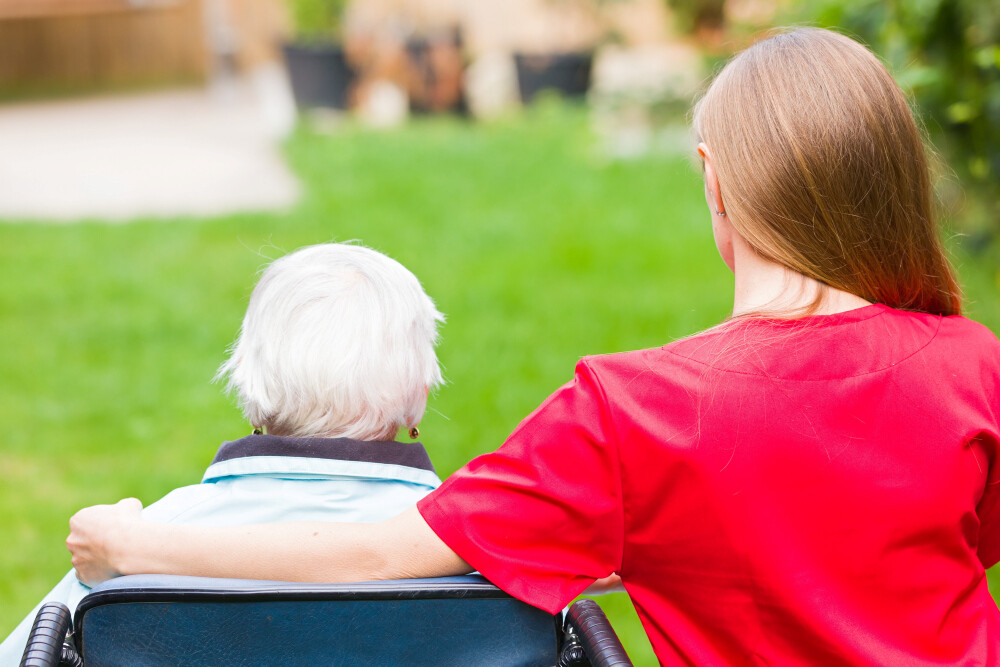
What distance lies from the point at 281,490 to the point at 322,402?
0.47 ft

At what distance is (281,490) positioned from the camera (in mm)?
1580

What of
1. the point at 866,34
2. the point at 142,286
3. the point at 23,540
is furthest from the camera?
the point at 142,286

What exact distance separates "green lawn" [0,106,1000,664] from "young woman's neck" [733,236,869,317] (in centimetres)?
162

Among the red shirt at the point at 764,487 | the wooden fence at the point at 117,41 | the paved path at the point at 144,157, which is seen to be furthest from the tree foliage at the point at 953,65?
the wooden fence at the point at 117,41

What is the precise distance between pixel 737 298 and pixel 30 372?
3792 mm

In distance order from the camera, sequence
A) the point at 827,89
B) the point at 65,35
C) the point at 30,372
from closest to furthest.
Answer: the point at 827,89 → the point at 30,372 → the point at 65,35

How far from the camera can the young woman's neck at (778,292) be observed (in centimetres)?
148

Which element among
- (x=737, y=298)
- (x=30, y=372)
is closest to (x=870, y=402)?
(x=737, y=298)

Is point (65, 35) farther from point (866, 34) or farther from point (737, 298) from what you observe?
point (737, 298)

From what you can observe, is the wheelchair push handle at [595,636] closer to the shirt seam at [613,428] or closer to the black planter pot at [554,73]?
the shirt seam at [613,428]

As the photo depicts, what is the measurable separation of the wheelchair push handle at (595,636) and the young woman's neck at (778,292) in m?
0.46

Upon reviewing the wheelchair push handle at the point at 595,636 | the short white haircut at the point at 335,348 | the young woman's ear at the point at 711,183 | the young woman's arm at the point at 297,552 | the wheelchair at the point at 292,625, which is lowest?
the wheelchair push handle at the point at 595,636

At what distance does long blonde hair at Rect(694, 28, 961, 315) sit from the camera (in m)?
1.46

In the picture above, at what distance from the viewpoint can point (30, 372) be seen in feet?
15.0
